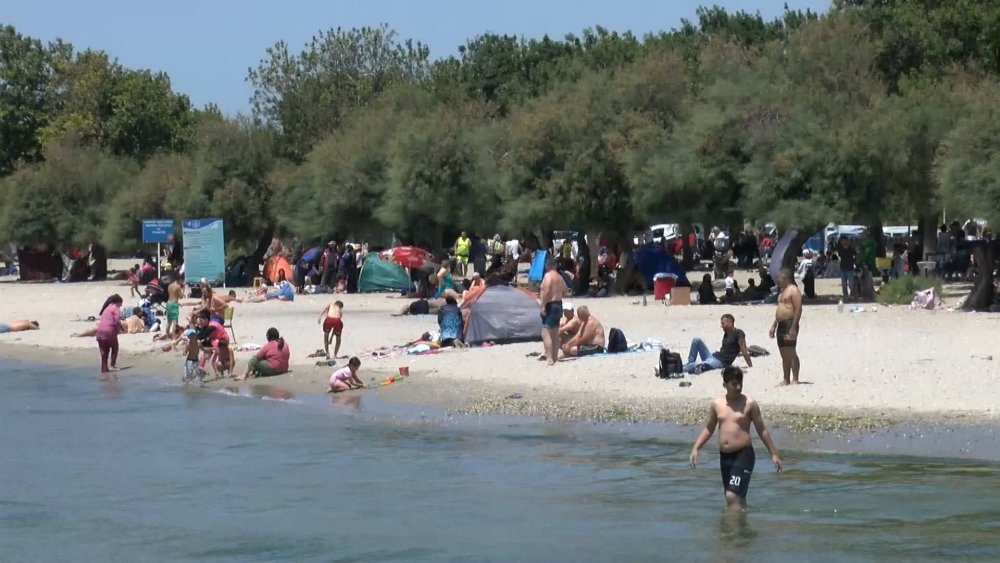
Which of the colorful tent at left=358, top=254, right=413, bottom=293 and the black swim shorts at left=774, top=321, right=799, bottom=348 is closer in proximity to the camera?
the black swim shorts at left=774, top=321, right=799, bottom=348

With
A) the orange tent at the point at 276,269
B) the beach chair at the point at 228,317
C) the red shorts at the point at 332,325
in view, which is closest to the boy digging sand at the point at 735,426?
the red shorts at the point at 332,325

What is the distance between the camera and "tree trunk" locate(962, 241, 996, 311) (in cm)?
2883

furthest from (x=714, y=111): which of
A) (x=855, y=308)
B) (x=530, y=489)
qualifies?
(x=530, y=489)

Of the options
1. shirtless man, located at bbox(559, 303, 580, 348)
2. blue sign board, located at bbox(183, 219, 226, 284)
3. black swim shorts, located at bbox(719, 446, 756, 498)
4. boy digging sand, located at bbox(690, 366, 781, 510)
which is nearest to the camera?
boy digging sand, located at bbox(690, 366, 781, 510)

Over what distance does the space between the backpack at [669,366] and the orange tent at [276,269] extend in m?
25.9

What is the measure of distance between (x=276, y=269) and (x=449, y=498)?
31.6m

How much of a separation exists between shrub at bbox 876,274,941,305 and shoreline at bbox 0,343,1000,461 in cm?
1135

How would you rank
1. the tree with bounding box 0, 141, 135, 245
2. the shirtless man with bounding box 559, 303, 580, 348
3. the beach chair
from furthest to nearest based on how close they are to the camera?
the tree with bounding box 0, 141, 135, 245, the beach chair, the shirtless man with bounding box 559, 303, 580, 348

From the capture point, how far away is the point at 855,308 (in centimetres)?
3061

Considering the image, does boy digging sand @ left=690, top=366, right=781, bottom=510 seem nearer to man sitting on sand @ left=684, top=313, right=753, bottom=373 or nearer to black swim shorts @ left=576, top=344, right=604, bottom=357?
man sitting on sand @ left=684, top=313, right=753, bottom=373

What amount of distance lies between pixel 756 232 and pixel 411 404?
4533 centimetres

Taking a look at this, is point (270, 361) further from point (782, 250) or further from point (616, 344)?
point (782, 250)

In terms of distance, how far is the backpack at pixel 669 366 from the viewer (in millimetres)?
21312

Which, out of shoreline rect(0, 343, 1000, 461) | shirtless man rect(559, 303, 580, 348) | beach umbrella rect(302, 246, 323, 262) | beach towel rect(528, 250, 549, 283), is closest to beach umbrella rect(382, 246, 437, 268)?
beach towel rect(528, 250, 549, 283)
